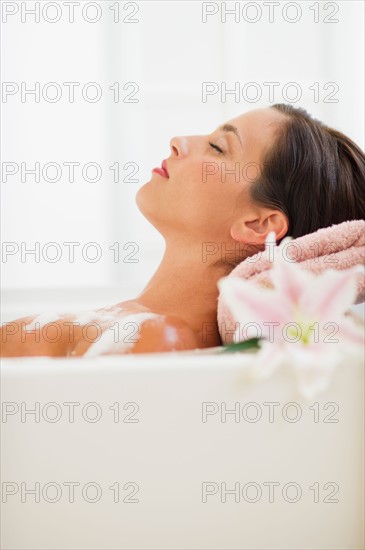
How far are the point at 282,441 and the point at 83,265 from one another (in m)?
1.51

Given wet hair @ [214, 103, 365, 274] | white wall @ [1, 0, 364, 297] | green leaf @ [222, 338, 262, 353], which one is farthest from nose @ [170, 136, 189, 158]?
white wall @ [1, 0, 364, 297]

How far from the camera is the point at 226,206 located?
126cm

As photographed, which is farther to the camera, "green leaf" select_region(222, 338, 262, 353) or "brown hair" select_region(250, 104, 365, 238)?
"brown hair" select_region(250, 104, 365, 238)

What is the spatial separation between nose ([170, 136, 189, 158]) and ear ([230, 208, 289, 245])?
0.18 meters

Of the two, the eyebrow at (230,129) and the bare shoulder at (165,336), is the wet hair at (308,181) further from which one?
the bare shoulder at (165,336)

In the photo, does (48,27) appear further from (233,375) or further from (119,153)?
(233,375)

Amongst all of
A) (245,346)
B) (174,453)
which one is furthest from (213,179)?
(174,453)

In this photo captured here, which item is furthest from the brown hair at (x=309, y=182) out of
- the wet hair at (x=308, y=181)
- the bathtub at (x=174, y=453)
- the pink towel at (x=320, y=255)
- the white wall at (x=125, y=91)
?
the white wall at (x=125, y=91)

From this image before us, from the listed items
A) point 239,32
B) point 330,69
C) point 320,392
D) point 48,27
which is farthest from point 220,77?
point 320,392

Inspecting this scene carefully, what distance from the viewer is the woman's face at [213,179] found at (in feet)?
4.08

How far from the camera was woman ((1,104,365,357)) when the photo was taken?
1.20 m

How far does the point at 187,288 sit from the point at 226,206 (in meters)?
0.17

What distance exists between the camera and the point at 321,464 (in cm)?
85

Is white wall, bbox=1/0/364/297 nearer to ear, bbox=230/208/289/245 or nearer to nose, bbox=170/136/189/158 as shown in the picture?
nose, bbox=170/136/189/158
